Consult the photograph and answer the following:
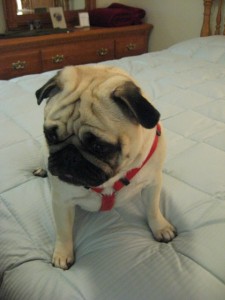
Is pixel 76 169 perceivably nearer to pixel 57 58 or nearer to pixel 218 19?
pixel 57 58

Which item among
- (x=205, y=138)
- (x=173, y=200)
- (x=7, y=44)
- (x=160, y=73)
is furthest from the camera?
(x=7, y=44)

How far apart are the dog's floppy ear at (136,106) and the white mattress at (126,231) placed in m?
0.30

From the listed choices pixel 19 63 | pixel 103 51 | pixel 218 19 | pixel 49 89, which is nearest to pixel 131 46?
pixel 103 51

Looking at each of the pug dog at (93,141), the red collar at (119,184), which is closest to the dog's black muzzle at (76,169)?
the pug dog at (93,141)

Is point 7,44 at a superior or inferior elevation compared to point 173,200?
superior

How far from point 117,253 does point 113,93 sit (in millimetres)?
356

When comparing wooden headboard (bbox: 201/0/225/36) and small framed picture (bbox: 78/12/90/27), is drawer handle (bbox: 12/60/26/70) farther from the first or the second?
wooden headboard (bbox: 201/0/225/36)

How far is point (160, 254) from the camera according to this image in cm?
73

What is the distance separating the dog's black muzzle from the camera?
2.22 feet

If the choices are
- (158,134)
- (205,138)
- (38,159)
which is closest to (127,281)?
(158,134)

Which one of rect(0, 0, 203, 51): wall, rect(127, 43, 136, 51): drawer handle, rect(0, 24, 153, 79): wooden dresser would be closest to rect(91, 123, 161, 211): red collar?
rect(0, 24, 153, 79): wooden dresser

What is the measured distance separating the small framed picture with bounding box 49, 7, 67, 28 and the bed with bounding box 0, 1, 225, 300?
5.89 ft

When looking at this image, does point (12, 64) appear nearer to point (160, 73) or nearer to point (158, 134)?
point (160, 73)

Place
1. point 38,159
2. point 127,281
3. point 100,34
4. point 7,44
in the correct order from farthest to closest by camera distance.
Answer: point 100,34
point 7,44
point 38,159
point 127,281
